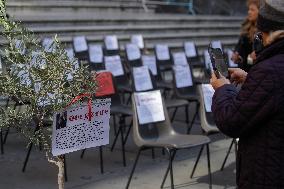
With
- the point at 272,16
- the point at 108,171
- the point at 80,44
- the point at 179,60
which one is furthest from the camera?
the point at 80,44

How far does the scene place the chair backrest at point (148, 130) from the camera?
18.3 feet

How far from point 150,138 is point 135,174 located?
0.54 m

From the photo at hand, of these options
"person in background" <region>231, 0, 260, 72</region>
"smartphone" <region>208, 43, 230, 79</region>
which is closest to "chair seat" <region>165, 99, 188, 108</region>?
"person in background" <region>231, 0, 260, 72</region>

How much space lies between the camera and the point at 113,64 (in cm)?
867

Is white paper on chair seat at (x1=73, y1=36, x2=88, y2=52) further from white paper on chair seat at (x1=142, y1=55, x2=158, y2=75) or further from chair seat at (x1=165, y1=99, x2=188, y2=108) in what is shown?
chair seat at (x1=165, y1=99, x2=188, y2=108)

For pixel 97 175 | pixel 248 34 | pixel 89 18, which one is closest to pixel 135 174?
pixel 97 175

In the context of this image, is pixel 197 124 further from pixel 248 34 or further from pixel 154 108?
pixel 154 108

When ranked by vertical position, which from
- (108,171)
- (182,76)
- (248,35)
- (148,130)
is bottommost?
(108,171)

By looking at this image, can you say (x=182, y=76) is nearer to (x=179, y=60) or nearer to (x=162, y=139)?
(x=179, y=60)

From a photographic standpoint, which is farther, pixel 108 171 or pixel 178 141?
pixel 108 171

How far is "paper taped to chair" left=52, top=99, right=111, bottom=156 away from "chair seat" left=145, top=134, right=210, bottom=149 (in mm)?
969

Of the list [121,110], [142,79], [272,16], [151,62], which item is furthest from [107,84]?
[272,16]

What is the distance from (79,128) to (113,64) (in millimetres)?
4564

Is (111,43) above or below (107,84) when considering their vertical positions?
above
